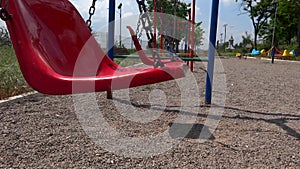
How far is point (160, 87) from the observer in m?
2.99

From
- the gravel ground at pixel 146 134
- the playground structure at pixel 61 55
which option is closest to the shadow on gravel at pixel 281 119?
the gravel ground at pixel 146 134

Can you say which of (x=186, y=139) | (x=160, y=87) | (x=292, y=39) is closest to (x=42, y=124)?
(x=186, y=139)

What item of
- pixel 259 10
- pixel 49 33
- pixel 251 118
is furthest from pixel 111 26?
pixel 259 10

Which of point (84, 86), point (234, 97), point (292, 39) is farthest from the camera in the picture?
point (292, 39)

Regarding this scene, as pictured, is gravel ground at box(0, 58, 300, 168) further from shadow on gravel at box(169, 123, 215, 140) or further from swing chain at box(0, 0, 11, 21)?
swing chain at box(0, 0, 11, 21)

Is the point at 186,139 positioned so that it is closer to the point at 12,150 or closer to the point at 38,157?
the point at 38,157

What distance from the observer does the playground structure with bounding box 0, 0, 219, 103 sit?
1.03m

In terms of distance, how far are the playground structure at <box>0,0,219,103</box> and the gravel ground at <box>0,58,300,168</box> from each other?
1.06ft

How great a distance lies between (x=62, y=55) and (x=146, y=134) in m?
0.62

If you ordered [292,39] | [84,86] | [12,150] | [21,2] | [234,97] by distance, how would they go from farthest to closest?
[292,39] < [234,97] < [21,2] < [12,150] < [84,86]

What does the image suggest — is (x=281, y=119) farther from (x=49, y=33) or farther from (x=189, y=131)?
(x=49, y=33)

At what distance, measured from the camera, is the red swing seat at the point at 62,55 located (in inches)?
40.4

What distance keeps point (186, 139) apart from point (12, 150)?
84 centimetres

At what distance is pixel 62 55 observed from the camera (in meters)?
1.35
